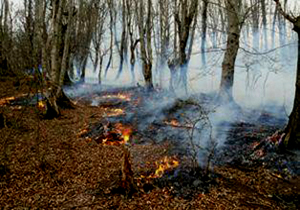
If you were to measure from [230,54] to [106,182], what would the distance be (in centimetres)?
782

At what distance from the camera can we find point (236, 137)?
28.2 feet

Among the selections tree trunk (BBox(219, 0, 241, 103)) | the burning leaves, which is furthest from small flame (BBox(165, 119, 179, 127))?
tree trunk (BBox(219, 0, 241, 103))

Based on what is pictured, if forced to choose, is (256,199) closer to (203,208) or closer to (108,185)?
(203,208)

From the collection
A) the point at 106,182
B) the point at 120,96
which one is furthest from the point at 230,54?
the point at 120,96

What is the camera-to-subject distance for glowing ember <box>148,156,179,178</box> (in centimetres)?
650

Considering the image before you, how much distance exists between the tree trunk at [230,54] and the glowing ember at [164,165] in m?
5.34

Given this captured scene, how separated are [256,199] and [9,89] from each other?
18.0m

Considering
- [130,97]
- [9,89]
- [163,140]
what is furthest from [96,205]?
[9,89]

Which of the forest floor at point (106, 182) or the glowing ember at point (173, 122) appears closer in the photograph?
the forest floor at point (106, 182)

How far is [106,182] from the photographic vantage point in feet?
20.8

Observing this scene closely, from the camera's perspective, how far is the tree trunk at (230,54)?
1091 cm

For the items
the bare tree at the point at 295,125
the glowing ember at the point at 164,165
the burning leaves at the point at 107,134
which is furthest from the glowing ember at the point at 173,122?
the bare tree at the point at 295,125

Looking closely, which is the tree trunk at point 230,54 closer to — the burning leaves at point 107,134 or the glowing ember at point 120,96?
the burning leaves at point 107,134

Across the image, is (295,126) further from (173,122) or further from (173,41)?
(173,41)
